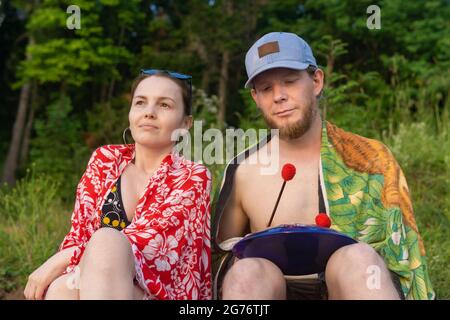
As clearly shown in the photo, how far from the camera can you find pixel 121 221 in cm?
243

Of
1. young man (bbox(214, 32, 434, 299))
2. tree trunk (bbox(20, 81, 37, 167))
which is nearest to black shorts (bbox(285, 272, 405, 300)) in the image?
young man (bbox(214, 32, 434, 299))

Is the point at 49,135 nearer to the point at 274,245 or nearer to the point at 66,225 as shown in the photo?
the point at 66,225

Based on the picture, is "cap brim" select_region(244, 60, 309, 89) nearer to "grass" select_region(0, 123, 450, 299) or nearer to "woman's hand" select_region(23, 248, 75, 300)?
"woman's hand" select_region(23, 248, 75, 300)

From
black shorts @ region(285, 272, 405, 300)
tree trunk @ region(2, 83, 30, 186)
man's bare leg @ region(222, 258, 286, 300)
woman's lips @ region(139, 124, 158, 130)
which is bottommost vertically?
black shorts @ region(285, 272, 405, 300)

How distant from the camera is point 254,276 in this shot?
2043 millimetres

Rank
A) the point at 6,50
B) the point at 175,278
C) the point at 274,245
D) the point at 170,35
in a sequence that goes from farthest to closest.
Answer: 1. the point at 6,50
2. the point at 170,35
3. the point at 175,278
4. the point at 274,245

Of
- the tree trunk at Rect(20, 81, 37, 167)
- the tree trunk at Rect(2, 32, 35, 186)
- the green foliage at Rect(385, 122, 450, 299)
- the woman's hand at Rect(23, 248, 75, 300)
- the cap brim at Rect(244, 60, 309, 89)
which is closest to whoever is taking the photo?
the woman's hand at Rect(23, 248, 75, 300)

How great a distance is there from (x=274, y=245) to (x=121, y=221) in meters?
0.62

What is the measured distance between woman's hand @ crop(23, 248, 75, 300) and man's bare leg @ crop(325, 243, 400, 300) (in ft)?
3.11

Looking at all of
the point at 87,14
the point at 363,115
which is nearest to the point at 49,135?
the point at 87,14

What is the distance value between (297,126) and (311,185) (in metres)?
0.25

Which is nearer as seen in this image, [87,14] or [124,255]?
[124,255]

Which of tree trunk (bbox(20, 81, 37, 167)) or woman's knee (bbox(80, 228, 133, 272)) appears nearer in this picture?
woman's knee (bbox(80, 228, 133, 272))

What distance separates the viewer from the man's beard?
98.7 inches
